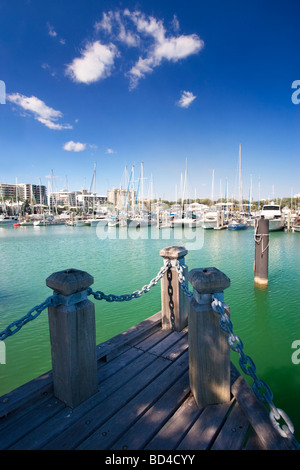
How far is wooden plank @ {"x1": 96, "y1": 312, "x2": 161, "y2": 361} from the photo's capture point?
3485 mm

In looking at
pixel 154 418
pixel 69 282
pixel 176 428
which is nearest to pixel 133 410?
pixel 154 418

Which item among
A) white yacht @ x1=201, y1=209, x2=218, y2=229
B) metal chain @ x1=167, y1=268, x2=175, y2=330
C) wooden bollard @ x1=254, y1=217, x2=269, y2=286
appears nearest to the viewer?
metal chain @ x1=167, y1=268, x2=175, y2=330

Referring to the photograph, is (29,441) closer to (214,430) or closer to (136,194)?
(214,430)

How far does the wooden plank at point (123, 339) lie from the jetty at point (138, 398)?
47 cm

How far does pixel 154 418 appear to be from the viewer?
2465 mm

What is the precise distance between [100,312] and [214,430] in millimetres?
7071

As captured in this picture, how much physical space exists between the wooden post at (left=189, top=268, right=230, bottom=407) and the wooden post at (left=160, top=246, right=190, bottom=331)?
1.42 metres

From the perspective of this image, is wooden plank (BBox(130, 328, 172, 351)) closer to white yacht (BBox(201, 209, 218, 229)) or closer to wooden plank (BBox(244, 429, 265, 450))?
wooden plank (BBox(244, 429, 265, 450))

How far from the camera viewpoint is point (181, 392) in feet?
9.23

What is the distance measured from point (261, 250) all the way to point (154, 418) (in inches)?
386

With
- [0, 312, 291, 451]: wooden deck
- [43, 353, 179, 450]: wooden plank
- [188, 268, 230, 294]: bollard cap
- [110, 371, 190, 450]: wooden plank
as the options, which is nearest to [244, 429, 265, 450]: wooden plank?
[0, 312, 291, 451]: wooden deck

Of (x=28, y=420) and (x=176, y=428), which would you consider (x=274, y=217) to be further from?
(x=28, y=420)

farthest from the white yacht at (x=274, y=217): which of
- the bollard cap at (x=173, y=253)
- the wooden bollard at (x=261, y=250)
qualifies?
the bollard cap at (x=173, y=253)
